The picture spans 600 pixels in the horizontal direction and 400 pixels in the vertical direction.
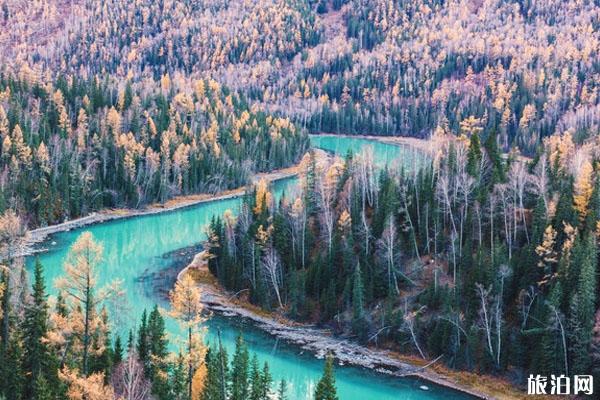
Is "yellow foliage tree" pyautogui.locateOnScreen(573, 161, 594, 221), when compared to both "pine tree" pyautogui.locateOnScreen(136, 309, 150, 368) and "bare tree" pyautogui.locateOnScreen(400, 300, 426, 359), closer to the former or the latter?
"bare tree" pyautogui.locateOnScreen(400, 300, 426, 359)

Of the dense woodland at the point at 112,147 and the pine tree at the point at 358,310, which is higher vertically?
the dense woodland at the point at 112,147

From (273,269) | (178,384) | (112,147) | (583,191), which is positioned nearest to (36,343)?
(178,384)

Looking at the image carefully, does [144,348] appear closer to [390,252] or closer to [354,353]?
[354,353]

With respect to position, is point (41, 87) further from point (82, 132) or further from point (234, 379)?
point (234, 379)

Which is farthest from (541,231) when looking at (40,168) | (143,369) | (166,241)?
(40,168)

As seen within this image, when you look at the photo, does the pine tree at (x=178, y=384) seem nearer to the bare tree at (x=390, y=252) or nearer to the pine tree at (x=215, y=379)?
the pine tree at (x=215, y=379)

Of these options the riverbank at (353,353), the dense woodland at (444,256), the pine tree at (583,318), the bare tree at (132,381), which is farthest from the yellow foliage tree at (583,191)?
the bare tree at (132,381)
